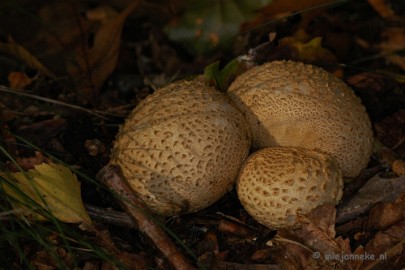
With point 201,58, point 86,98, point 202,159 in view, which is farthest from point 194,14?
point 202,159

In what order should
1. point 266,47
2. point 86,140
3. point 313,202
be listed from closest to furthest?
point 313,202 < point 86,140 < point 266,47

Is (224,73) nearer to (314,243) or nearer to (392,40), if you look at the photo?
(314,243)

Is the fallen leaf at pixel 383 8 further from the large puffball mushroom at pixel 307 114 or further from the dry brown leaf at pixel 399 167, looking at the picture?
the dry brown leaf at pixel 399 167

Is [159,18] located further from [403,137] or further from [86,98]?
[403,137]

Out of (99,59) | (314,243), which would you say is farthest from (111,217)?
(99,59)

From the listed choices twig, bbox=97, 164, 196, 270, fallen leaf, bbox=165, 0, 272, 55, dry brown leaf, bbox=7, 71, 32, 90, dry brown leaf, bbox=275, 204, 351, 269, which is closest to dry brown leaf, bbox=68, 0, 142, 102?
dry brown leaf, bbox=7, 71, 32, 90

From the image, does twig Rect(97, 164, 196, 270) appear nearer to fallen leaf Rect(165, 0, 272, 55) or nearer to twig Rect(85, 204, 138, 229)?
twig Rect(85, 204, 138, 229)
